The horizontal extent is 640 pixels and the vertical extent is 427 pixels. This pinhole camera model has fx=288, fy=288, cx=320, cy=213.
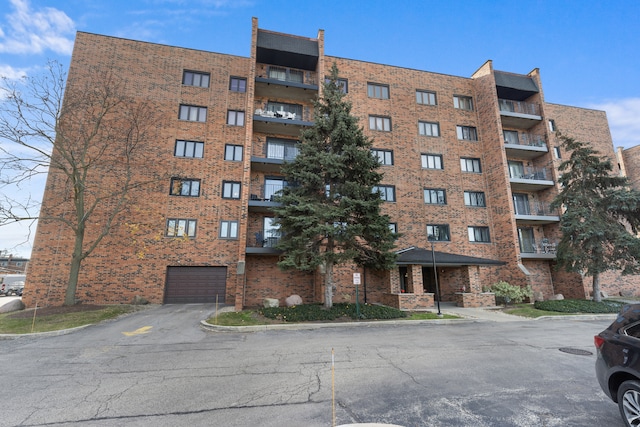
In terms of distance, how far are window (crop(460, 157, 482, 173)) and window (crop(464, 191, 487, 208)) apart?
1863mm

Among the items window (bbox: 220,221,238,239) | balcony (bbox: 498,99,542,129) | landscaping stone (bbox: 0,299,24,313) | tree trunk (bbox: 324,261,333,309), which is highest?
balcony (bbox: 498,99,542,129)

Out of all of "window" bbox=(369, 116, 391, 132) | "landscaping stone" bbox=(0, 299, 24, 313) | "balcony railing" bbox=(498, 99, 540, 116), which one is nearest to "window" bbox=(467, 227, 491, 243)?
"window" bbox=(369, 116, 391, 132)

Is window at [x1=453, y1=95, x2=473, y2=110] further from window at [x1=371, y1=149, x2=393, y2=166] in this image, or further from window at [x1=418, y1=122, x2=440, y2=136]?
window at [x1=371, y1=149, x2=393, y2=166]

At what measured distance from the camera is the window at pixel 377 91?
73.9ft

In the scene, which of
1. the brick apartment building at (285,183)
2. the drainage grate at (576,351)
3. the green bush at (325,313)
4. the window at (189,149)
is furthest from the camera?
the window at (189,149)

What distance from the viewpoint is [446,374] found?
585cm

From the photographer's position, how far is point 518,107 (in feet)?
78.0

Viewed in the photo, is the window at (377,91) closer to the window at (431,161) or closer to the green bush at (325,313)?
the window at (431,161)

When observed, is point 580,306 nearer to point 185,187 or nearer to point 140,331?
point 140,331

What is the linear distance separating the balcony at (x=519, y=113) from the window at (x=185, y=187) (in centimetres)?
2301

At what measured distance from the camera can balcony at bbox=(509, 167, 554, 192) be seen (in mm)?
20983

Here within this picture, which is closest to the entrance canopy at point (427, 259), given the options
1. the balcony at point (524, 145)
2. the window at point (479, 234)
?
the window at point (479, 234)

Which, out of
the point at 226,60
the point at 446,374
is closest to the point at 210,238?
the point at 226,60

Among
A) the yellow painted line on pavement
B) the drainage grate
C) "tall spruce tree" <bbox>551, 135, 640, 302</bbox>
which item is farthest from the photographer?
"tall spruce tree" <bbox>551, 135, 640, 302</bbox>
